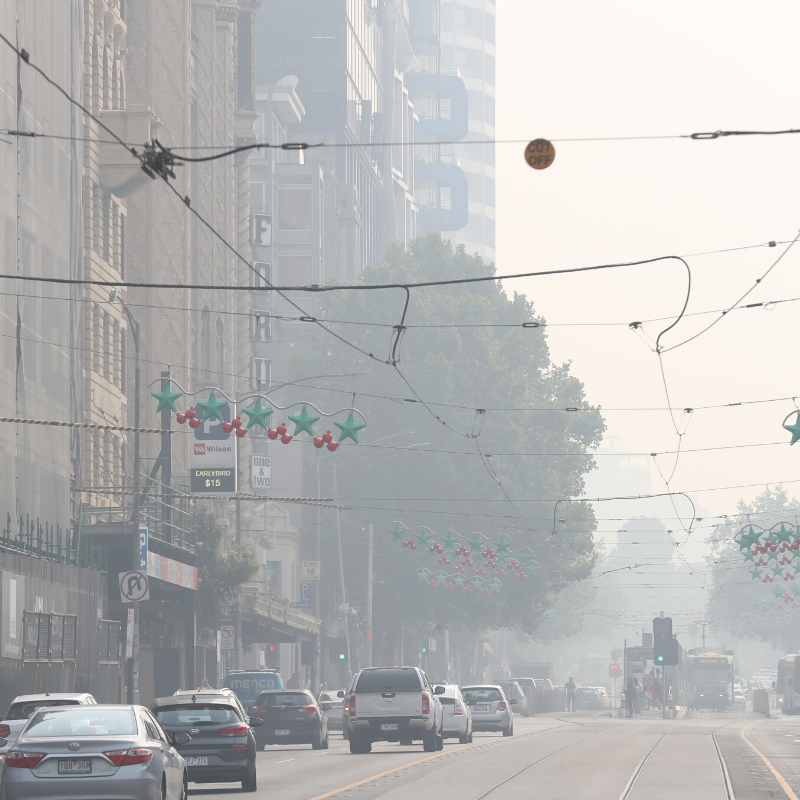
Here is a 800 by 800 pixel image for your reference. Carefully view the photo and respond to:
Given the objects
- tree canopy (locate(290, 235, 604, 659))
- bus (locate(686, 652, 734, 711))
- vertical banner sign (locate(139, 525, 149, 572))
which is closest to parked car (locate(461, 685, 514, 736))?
vertical banner sign (locate(139, 525, 149, 572))

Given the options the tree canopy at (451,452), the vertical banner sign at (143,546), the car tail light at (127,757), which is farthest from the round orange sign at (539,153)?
the tree canopy at (451,452)

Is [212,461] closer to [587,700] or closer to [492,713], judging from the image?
[492,713]

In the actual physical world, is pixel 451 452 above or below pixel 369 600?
above

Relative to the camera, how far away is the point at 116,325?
2191 inches

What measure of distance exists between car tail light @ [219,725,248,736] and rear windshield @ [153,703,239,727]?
18cm

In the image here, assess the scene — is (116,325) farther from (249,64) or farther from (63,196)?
(249,64)

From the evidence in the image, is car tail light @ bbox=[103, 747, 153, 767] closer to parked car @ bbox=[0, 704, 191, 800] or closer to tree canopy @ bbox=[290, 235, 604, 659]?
parked car @ bbox=[0, 704, 191, 800]

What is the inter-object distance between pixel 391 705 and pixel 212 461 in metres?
20.5

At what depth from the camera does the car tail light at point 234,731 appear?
2233cm

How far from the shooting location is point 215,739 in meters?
22.3

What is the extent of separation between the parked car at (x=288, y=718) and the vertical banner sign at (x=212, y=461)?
15609mm

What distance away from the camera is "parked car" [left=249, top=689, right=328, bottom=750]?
3559cm

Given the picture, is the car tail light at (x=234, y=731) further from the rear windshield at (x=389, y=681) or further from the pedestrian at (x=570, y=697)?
the pedestrian at (x=570, y=697)

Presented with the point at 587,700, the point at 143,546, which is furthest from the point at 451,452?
the point at 587,700
